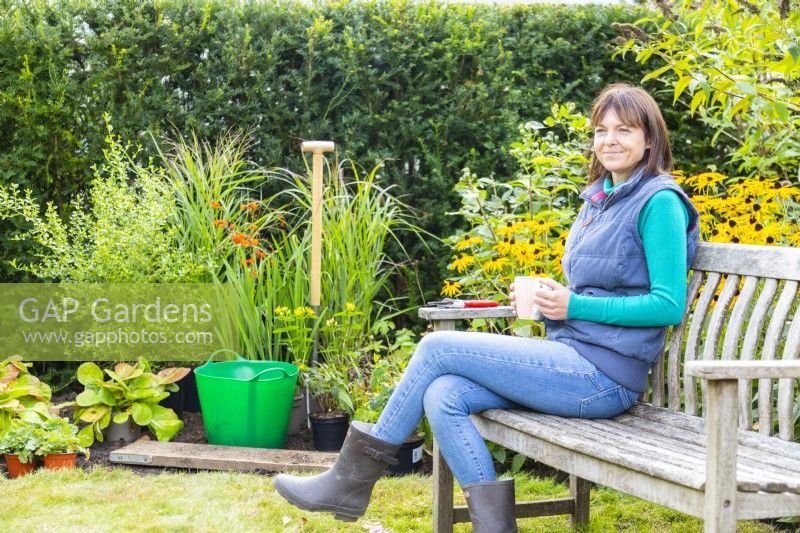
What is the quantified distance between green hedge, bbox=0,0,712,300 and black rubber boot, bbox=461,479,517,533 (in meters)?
2.90

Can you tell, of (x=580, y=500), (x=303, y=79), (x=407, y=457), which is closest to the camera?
(x=580, y=500)

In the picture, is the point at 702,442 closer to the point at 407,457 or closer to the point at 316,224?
the point at 407,457

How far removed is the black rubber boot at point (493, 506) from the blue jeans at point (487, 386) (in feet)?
0.12

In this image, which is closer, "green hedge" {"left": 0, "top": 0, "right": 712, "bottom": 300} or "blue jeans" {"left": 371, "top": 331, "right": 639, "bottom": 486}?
"blue jeans" {"left": 371, "top": 331, "right": 639, "bottom": 486}

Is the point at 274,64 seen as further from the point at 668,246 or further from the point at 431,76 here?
the point at 668,246

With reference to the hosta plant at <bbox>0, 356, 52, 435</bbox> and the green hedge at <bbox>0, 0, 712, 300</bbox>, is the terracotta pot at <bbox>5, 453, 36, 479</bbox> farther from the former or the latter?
the green hedge at <bbox>0, 0, 712, 300</bbox>

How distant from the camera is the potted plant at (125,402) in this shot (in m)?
4.20

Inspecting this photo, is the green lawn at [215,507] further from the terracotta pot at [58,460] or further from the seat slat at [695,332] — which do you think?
the seat slat at [695,332]

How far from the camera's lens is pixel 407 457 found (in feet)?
13.1

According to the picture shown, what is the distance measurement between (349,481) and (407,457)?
115 centimetres

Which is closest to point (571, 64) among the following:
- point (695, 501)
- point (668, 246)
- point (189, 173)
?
point (189, 173)

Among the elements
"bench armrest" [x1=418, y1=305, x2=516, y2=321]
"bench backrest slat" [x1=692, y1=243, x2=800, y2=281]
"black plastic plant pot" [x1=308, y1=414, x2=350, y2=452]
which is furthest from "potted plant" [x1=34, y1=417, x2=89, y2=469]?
"bench backrest slat" [x1=692, y1=243, x2=800, y2=281]

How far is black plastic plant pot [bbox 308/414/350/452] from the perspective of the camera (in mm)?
4223

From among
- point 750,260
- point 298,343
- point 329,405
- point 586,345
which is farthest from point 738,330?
point 298,343
